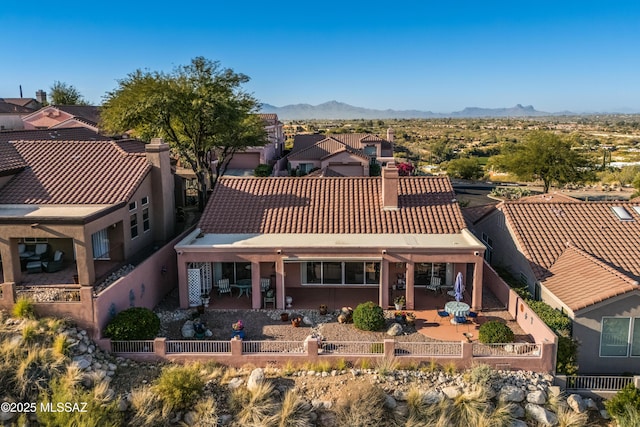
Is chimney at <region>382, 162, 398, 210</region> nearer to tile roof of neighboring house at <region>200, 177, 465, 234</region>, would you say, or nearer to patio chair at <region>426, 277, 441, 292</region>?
tile roof of neighboring house at <region>200, 177, 465, 234</region>

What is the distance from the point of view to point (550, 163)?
54781mm

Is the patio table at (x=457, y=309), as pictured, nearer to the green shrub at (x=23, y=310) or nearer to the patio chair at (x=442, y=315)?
the patio chair at (x=442, y=315)

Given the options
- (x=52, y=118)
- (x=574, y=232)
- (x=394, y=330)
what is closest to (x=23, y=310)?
(x=394, y=330)

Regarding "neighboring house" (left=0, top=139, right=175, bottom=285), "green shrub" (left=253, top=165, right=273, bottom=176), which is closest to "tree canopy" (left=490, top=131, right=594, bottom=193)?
"green shrub" (left=253, top=165, right=273, bottom=176)

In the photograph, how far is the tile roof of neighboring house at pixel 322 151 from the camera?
52.3 m

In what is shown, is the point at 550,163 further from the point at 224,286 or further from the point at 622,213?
the point at 224,286

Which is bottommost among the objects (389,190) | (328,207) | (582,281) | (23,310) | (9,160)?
(23,310)

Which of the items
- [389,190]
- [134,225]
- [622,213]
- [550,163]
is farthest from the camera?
[550,163]

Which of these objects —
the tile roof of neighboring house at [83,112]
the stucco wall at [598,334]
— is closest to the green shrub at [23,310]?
the stucco wall at [598,334]

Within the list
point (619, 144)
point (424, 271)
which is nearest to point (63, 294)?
point (424, 271)

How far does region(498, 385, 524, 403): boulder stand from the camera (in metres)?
17.6

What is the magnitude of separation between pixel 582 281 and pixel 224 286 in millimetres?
16557

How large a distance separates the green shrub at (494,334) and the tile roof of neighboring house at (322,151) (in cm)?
3373

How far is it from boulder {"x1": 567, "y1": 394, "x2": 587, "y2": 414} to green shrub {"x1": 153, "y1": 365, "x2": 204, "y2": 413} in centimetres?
1329
